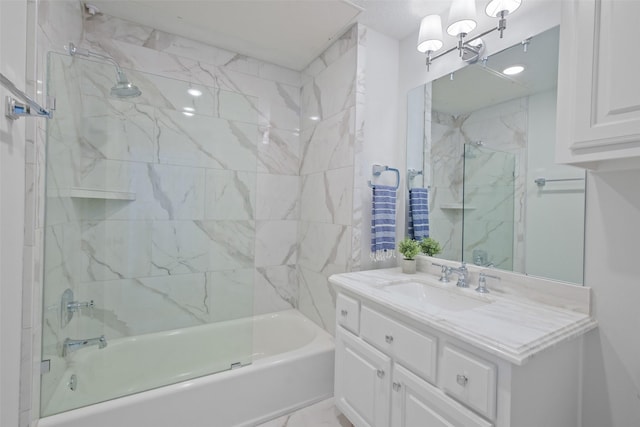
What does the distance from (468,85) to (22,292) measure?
7.65ft

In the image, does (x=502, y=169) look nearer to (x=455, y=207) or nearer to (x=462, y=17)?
(x=455, y=207)

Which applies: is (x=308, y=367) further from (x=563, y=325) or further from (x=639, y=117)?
(x=639, y=117)

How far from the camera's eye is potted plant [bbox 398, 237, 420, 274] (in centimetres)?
183

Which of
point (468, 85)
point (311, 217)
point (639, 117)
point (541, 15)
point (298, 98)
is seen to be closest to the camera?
point (639, 117)

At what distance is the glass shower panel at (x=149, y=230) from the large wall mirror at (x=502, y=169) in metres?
1.36

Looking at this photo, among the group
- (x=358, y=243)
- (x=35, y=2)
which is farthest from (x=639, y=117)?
(x=35, y=2)

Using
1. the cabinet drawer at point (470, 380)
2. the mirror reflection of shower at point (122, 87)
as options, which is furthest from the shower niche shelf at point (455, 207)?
the mirror reflection of shower at point (122, 87)

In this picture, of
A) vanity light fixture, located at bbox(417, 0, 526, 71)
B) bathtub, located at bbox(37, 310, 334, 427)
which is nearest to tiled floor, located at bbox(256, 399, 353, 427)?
bathtub, located at bbox(37, 310, 334, 427)

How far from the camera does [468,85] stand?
1.67 metres

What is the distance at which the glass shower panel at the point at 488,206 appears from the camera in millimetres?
1465

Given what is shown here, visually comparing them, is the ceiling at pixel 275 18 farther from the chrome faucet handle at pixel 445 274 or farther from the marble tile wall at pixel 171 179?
the chrome faucet handle at pixel 445 274

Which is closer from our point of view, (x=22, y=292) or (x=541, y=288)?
(x=22, y=292)

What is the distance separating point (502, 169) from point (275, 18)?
170cm

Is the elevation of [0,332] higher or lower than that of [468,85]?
lower
